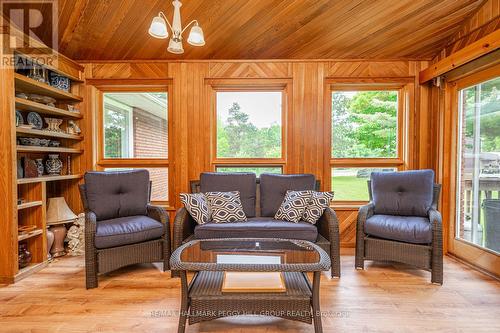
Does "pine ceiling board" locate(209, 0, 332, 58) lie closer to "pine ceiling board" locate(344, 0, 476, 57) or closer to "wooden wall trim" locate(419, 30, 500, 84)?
"pine ceiling board" locate(344, 0, 476, 57)

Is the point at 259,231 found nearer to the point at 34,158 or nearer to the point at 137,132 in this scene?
the point at 137,132

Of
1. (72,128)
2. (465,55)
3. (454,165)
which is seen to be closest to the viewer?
(465,55)

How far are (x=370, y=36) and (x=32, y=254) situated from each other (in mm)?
4302

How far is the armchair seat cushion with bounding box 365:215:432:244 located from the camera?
261cm

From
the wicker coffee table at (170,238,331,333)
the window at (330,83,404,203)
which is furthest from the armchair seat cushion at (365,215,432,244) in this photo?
the wicker coffee table at (170,238,331,333)

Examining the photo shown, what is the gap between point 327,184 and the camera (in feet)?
12.2

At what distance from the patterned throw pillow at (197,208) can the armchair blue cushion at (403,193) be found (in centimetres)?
183

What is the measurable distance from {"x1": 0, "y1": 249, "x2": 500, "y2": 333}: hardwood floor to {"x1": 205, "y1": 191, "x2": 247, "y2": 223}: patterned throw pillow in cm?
75

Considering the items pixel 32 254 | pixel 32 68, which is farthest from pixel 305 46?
pixel 32 254

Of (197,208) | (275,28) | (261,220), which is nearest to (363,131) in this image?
(275,28)

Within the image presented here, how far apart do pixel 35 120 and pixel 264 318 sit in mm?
3143

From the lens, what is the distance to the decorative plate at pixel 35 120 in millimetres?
3104

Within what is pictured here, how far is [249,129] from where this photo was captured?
3812 mm

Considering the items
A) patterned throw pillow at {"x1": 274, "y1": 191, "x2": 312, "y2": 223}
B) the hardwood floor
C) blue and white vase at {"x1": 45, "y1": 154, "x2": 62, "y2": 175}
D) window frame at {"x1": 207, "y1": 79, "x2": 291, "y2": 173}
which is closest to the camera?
the hardwood floor
